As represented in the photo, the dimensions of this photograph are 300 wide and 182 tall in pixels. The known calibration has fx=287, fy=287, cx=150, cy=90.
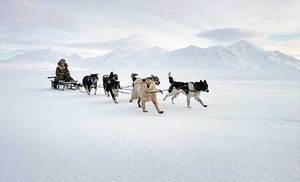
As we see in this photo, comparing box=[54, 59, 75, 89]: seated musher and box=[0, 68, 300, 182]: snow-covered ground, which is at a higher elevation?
box=[54, 59, 75, 89]: seated musher

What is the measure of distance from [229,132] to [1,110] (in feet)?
22.1

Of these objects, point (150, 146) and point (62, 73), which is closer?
point (150, 146)

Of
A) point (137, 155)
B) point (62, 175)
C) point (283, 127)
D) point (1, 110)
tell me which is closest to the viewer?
point (62, 175)

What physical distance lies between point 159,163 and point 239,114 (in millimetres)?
4479

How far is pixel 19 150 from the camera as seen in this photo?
4605mm

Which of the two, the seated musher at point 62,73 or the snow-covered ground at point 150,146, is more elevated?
the seated musher at point 62,73

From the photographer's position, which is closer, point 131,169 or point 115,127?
point 131,169

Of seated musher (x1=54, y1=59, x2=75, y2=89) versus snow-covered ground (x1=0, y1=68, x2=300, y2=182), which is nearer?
snow-covered ground (x1=0, y1=68, x2=300, y2=182)

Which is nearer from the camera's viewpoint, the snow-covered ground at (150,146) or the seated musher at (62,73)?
the snow-covered ground at (150,146)

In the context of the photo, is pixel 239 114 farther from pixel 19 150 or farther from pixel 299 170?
pixel 19 150

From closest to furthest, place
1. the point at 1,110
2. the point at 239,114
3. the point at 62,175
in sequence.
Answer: the point at 62,175 → the point at 239,114 → the point at 1,110

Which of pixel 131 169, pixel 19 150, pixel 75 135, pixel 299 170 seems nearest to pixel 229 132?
pixel 299 170

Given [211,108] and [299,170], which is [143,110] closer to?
[211,108]

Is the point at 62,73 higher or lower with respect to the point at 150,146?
higher
